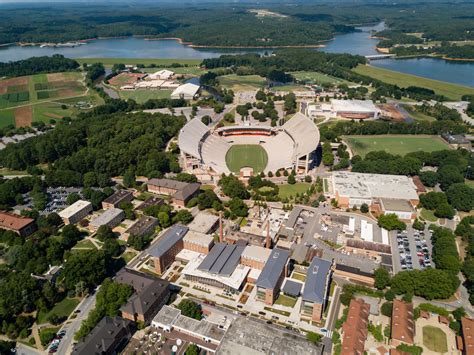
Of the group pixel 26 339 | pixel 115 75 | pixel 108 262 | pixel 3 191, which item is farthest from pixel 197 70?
pixel 26 339

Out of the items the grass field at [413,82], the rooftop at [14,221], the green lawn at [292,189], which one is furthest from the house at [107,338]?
the grass field at [413,82]

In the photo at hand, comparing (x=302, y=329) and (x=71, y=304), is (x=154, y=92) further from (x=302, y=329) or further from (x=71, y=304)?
(x=302, y=329)

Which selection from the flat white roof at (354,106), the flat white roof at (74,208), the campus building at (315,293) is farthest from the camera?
the flat white roof at (354,106)

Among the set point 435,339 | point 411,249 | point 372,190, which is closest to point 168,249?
point 435,339

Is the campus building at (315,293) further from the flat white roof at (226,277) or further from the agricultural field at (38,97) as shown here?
the agricultural field at (38,97)

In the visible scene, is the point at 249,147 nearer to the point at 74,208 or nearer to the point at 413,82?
the point at 74,208

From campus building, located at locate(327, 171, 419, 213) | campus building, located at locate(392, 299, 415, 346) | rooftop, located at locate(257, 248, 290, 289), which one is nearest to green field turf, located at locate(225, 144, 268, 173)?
campus building, located at locate(327, 171, 419, 213)
